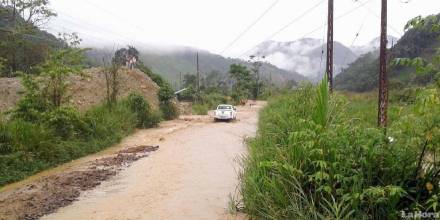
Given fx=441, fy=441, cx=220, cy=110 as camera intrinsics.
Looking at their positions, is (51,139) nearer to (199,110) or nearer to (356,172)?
(356,172)

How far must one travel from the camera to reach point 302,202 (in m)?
6.23

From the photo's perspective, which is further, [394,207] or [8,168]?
[8,168]

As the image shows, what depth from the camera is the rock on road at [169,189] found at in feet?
29.7

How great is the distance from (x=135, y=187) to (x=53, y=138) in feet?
19.0

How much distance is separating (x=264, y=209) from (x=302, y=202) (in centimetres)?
71

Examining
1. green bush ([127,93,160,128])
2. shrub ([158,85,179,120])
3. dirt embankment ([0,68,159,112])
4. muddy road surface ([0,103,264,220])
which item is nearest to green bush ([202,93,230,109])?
shrub ([158,85,179,120])

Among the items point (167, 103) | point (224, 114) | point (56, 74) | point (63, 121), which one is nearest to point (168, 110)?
point (167, 103)

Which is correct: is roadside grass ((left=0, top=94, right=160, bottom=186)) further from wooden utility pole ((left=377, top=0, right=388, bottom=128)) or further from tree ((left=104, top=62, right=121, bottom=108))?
wooden utility pole ((left=377, top=0, right=388, bottom=128))

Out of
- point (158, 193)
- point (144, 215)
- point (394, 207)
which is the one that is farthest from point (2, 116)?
point (394, 207)

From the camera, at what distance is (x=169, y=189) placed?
11.1m

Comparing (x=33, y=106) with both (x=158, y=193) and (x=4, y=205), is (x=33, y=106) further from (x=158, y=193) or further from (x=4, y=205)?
(x=158, y=193)

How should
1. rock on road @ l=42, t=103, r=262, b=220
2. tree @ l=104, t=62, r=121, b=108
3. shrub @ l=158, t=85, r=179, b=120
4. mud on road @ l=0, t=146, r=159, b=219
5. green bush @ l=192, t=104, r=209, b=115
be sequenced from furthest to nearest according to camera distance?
green bush @ l=192, t=104, r=209, b=115
shrub @ l=158, t=85, r=179, b=120
tree @ l=104, t=62, r=121, b=108
mud on road @ l=0, t=146, r=159, b=219
rock on road @ l=42, t=103, r=262, b=220

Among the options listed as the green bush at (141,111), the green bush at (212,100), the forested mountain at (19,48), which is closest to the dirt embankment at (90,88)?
the green bush at (141,111)

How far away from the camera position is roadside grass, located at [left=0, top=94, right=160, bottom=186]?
45.2ft
